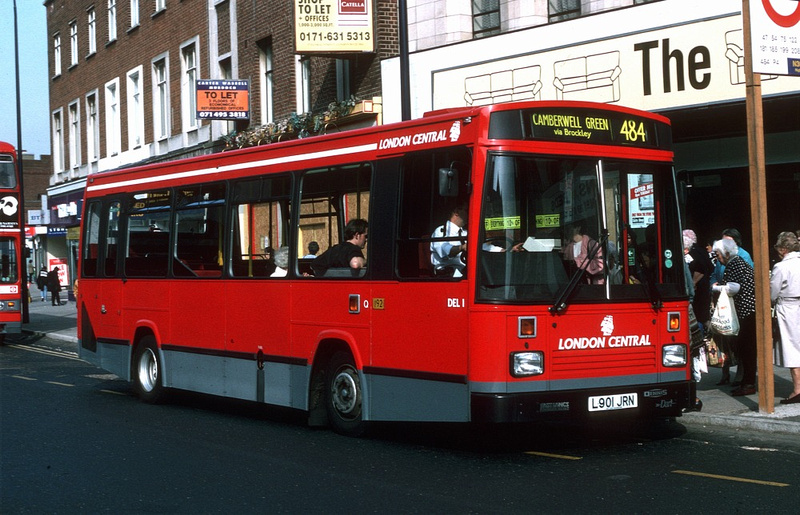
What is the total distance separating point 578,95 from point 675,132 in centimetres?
164

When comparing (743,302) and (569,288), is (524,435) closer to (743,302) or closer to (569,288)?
(569,288)

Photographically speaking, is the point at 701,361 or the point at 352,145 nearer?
the point at 352,145

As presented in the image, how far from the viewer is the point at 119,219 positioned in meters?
14.8

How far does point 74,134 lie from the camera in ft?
148

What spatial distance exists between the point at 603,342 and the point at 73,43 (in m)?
39.8

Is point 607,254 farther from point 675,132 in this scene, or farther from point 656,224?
point 675,132

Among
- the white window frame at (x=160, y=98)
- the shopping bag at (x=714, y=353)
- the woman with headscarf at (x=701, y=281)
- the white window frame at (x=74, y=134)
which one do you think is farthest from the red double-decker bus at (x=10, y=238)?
the shopping bag at (x=714, y=353)

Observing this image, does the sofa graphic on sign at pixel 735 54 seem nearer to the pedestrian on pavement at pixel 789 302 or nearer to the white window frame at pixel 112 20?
the pedestrian on pavement at pixel 789 302

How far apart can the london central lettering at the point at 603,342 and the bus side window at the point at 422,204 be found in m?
1.25

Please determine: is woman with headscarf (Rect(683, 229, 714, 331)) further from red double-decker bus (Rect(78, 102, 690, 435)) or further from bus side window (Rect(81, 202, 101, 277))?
bus side window (Rect(81, 202, 101, 277))

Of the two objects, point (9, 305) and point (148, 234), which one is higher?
point (148, 234)

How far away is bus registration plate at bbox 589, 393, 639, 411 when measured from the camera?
9.10 m

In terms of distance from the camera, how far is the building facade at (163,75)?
1035 inches

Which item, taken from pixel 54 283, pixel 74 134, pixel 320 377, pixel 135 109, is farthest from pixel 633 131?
pixel 74 134
